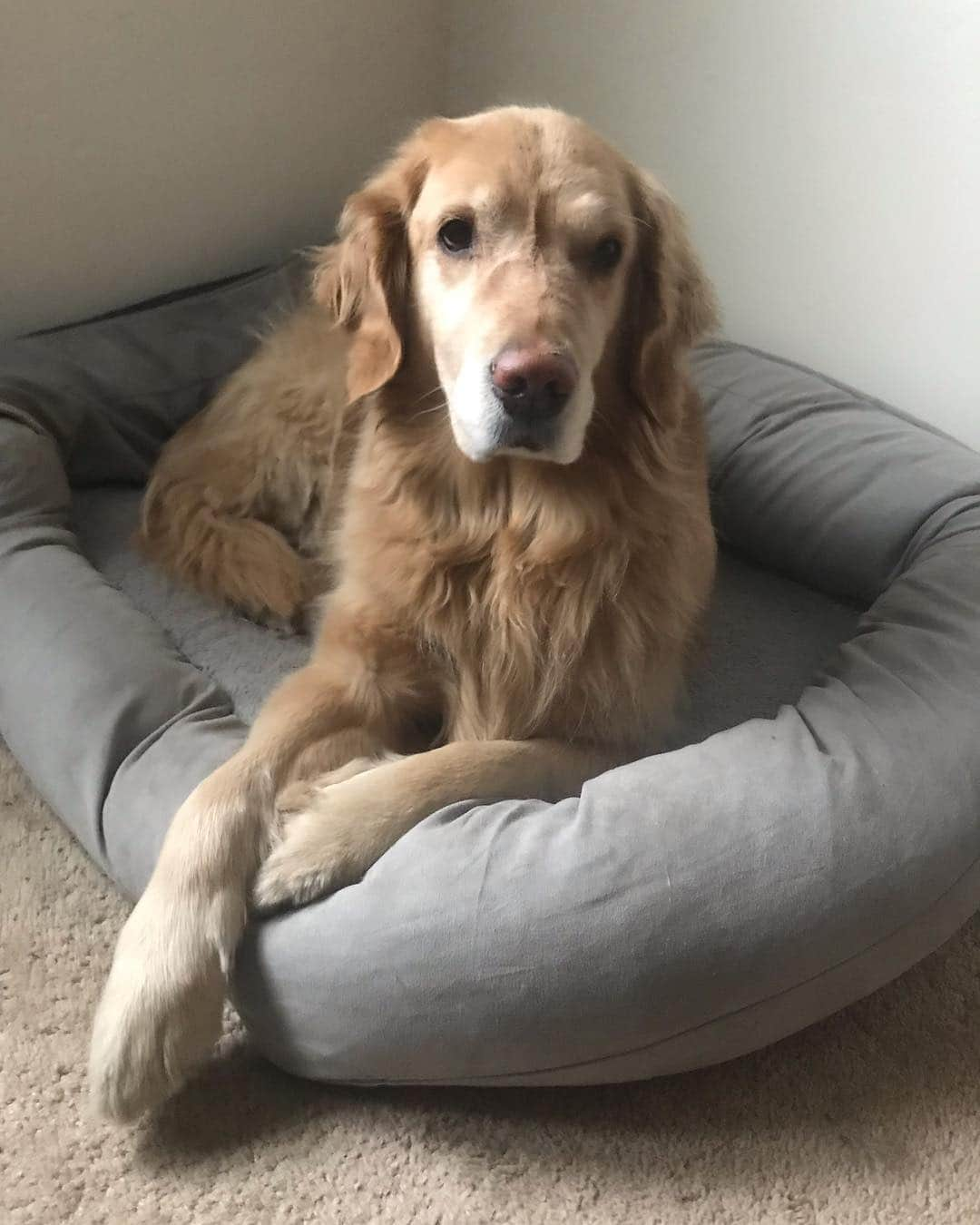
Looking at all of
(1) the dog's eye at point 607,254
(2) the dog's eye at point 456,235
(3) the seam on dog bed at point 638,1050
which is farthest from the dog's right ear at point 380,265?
(3) the seam on dog bed at point 638,1050

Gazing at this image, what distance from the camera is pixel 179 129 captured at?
2.54 meters

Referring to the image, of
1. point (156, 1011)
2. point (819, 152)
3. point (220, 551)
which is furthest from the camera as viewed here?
point (819, 152)

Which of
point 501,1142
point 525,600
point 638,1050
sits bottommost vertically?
point 501,1142

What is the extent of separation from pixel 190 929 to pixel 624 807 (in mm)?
542

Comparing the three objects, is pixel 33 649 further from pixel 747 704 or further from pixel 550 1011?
pixel 747 704

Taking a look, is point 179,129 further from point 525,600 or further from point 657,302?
point 525,600

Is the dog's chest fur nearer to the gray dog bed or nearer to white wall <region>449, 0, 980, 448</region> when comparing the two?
the gray dog bed

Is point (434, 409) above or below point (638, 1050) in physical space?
above

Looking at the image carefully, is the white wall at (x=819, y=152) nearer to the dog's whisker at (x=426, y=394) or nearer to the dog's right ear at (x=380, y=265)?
the dog's right ear at (x=380, y=265)

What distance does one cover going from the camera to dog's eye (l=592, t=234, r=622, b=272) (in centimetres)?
150

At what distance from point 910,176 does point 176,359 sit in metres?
1.62

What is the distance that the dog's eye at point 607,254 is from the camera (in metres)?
1.50

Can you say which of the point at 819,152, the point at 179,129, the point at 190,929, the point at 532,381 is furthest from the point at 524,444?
the point at 179,129

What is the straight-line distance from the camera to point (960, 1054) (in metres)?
1.50
